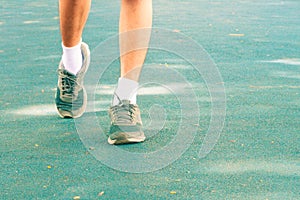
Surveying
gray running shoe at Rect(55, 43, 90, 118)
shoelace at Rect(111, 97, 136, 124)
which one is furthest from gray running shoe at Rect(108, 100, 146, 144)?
gray running shoe at Rect(55, 43, 90, 118)

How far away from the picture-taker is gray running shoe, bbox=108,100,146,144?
3.53 metres

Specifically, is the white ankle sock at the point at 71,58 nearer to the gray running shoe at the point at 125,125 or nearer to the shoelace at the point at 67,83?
the shoelace at the point at 67,83

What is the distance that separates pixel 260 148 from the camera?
3502 millimetres

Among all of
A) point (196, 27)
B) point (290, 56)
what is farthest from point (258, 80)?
point (196, 27)

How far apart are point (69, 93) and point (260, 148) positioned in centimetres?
108

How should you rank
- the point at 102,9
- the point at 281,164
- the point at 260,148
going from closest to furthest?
the point at 281,164
the point at 260,148
the point at 102,9

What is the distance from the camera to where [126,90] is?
144 inches

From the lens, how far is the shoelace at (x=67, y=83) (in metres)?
3.94

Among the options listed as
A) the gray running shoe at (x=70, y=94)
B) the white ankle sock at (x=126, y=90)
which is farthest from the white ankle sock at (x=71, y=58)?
the white ankle sock at (x=126, y=90)

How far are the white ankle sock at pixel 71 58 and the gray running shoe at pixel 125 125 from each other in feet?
1.45

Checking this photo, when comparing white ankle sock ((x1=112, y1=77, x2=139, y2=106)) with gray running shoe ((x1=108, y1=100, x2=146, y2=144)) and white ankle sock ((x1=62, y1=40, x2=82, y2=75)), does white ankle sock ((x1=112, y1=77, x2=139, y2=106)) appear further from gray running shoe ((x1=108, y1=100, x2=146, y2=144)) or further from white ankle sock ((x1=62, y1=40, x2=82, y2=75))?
white ankle sock ((x1=62, y1=40, x2=82, y2=75))

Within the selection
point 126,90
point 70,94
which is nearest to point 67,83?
point 70,94

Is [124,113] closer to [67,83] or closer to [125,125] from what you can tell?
[125,125]

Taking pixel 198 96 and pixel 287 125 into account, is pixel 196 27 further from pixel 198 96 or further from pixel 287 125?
pixel 287 125
